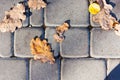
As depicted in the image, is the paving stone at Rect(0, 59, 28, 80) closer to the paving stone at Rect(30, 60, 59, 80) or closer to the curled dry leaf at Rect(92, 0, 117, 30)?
the paving stone at Rect(30, 60, 59, 80)

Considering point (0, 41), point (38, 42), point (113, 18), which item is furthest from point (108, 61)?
point (0, 41)

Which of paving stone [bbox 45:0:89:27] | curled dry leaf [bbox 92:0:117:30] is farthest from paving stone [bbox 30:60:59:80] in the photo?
curled dry leaf [bbox 92:0:117:30]

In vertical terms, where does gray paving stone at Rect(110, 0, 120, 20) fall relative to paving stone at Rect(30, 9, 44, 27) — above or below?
above

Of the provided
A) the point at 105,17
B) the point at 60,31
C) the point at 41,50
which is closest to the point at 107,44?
the point at 105,17

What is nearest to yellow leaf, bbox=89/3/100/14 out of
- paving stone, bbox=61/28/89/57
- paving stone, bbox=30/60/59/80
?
paving stone, bbox=61/28/89/57

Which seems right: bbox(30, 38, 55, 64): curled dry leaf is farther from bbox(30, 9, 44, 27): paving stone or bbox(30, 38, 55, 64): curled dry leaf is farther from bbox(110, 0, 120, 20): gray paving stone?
bbox(110, 0, 120, 20): gray paving stone

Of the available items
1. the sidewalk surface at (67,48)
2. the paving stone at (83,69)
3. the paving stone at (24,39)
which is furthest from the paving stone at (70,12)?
the paving stone at (83,69)

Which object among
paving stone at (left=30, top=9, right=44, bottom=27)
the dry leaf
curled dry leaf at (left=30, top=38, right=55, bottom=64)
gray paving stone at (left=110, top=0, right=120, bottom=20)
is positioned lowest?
curled dry leaf at (left=30, top=38, right=55, bottom=64)
